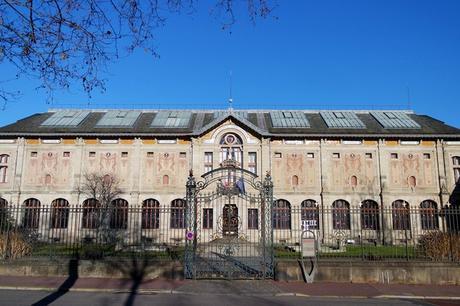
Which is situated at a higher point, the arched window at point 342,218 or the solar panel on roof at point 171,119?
the solar panel on roof at point 171,119

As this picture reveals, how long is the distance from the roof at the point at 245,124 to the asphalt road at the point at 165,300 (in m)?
24.8

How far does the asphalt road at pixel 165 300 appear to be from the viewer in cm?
1126

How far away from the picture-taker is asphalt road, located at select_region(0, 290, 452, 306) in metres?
11.3

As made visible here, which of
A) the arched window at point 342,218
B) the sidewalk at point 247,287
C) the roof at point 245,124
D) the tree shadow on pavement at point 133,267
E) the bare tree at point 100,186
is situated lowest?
the sidewalk at point 247,287

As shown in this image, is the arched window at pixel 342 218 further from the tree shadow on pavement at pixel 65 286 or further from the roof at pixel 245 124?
the tree shadow on pavement at pixel 65 286

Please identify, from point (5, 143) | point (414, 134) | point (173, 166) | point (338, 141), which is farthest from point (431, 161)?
point (5, 143)

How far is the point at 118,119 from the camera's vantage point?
40250 millimetres

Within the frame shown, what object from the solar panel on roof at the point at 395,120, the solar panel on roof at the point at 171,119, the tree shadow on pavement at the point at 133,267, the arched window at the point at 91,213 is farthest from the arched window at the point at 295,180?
Result: the tree shadow on pavement at the point at 133,267

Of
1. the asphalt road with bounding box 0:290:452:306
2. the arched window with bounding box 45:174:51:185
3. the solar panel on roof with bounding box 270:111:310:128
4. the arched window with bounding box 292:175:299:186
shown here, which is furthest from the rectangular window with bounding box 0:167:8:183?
the asphalt road with bounding box 0:290:452:306

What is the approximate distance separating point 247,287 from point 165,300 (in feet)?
12.0

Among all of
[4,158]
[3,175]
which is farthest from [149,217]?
[4,158]

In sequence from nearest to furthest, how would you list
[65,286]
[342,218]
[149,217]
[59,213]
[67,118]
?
1. [65,286]
2. [59,213]
3. [149,217]
4. [342,218]
5. [67,118]

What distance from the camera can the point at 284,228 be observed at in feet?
114

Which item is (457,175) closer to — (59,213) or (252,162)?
(252,162)
